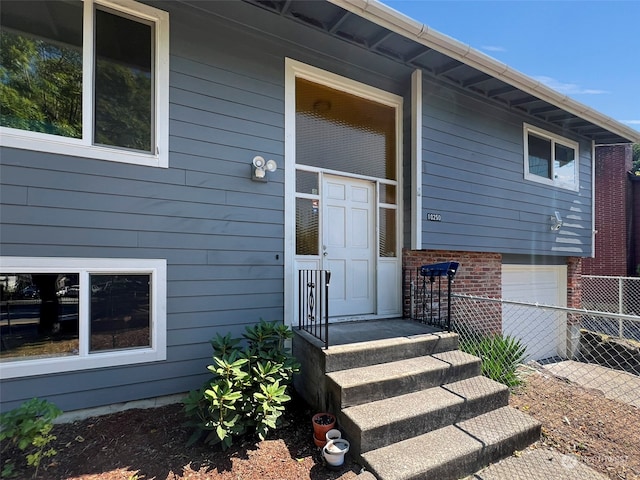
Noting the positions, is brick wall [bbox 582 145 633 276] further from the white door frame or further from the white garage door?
the white door frame

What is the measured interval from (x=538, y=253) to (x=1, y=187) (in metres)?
7.79

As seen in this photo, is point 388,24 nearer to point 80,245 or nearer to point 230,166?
point 230,166

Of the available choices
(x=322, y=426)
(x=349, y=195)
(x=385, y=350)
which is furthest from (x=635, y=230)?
(x=322, y=426)

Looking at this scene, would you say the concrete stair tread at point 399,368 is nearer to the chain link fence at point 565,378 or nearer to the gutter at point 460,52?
the chain link fence at point 565,378

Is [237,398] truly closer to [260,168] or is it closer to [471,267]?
[260,168]

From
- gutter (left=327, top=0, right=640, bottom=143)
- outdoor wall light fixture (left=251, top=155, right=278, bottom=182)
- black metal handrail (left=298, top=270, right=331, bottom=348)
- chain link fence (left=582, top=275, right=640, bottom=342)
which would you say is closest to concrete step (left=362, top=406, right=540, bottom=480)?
black metal handrail (left=298, top=270, right=331, bottom=348)

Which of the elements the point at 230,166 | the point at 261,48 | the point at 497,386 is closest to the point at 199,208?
the point at 230,166

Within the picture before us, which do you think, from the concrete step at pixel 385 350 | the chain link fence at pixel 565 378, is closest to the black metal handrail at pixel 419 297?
the chain link fence at pixel 565 378

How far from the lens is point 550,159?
20.9ft

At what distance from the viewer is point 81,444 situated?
7.89 feet

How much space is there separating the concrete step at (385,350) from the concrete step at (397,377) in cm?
5

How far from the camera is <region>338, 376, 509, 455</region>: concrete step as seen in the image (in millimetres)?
2365

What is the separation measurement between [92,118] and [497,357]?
5.18 meters

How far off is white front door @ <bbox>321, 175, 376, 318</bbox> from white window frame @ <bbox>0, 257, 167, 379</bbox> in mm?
1981
